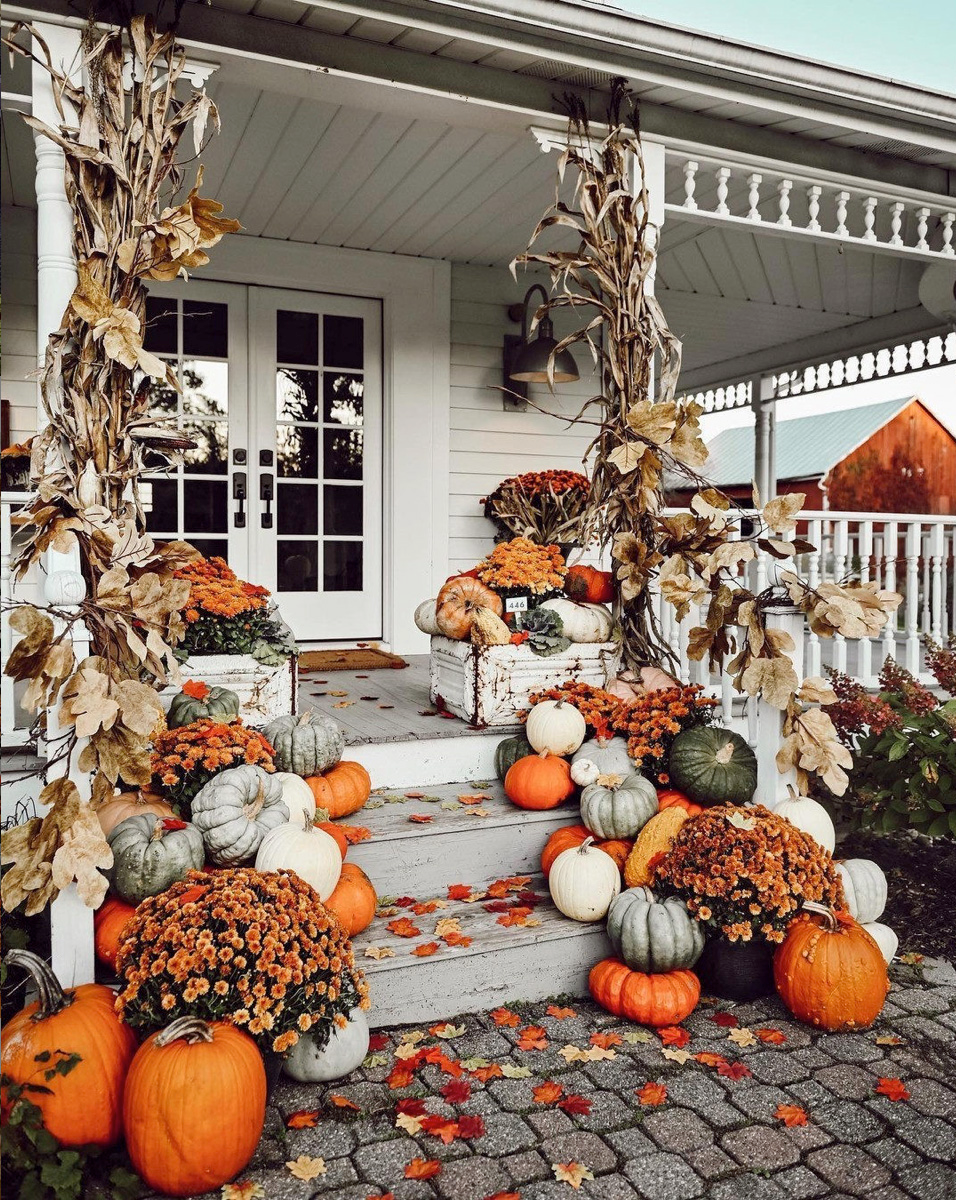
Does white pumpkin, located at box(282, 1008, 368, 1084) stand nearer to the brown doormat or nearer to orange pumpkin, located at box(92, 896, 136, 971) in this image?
orange pumpkin, located at box(92, 896, 136, 971)

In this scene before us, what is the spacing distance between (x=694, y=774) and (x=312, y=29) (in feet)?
8.85

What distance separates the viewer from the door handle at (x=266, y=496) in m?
5.16

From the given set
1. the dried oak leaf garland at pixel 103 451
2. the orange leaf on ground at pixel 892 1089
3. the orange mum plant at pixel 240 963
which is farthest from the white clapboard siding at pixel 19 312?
the orange leaf on ground at pixel 892 1089

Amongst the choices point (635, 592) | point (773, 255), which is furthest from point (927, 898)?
point (773, 255)

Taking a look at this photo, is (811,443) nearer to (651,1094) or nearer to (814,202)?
(814,202)

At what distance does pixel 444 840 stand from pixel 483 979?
1.59 ft

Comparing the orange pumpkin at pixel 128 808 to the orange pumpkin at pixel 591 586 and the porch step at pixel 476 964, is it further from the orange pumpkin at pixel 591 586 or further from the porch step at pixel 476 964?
the orange pumpkin at pixel 591 586

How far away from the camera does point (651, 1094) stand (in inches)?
→ 82.4

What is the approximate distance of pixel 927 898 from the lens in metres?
3.31

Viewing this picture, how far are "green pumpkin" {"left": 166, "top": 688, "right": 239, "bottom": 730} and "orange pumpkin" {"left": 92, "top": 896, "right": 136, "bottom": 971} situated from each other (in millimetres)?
704

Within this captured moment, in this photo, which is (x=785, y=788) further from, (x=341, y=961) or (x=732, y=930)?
(x=341, y=961)

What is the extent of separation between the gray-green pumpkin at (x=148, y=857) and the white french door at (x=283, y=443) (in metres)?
2.89

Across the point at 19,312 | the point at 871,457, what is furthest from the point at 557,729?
the point at 871,457

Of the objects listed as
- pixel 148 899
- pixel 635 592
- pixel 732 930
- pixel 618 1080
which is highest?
pixel 635 592
